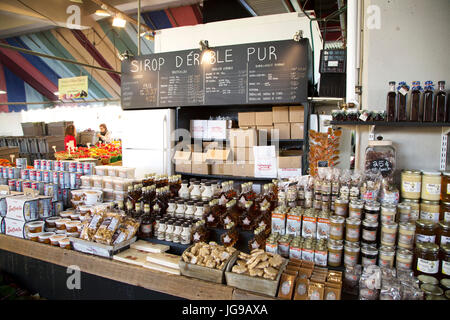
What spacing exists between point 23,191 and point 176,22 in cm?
546

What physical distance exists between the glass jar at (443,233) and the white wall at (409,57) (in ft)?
2.33

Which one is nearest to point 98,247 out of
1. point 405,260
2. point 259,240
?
point 259,240

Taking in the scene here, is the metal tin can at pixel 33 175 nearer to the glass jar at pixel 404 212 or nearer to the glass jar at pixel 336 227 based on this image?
the glass jar at pixel 336 227

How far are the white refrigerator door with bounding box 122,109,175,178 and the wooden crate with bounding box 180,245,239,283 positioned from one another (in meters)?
2.20

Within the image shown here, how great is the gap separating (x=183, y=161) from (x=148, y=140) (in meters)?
0.61

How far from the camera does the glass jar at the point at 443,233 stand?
58.4 inches

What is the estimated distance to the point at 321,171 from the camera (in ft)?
6.94

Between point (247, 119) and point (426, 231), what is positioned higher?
point (247, 119)

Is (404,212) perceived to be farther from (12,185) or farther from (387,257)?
(12,185)

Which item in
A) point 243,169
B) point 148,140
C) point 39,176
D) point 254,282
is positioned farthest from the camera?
point 148,140

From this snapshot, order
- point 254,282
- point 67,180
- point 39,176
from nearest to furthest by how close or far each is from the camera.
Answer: point 254,282 → point 67,180 → point 39,176

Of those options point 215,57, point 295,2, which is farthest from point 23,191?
point 295,2

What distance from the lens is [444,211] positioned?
1658 millimetres

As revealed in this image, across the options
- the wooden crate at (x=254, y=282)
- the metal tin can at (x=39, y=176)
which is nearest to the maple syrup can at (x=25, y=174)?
the metal tin can at (x=39, y=176)
